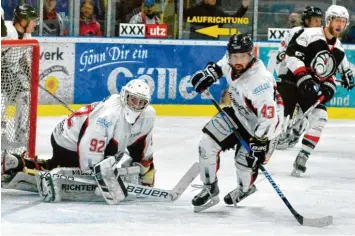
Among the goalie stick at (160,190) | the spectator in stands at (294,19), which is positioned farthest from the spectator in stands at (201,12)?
the goalie stick at (160,190)

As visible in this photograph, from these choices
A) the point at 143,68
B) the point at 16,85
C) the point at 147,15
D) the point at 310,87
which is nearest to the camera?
the point at 16,85

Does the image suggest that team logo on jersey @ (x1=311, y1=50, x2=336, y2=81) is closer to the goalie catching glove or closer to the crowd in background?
the goalie catching glove

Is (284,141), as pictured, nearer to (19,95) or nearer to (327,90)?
(327,90)

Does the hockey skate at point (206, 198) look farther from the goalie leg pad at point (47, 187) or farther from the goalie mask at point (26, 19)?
the goalie mask at point (26, 19)

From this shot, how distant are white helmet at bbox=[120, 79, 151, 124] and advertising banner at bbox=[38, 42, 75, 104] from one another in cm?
421

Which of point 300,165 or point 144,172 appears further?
point 300,165

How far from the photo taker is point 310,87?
7.61 metres

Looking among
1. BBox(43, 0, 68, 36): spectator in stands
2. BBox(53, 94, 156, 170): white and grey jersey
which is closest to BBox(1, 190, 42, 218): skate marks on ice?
BBox(53, 94, 156, 170): white and grey jersey

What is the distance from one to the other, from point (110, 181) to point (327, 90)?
2433 mm

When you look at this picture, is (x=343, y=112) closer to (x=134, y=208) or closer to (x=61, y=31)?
(x=61, y=31)

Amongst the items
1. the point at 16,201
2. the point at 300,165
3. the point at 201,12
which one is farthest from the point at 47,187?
the point at 201,12

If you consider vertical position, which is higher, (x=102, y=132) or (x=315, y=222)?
(x=102, y=132)

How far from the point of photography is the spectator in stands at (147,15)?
10492 mm

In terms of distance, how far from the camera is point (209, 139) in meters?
5.73
